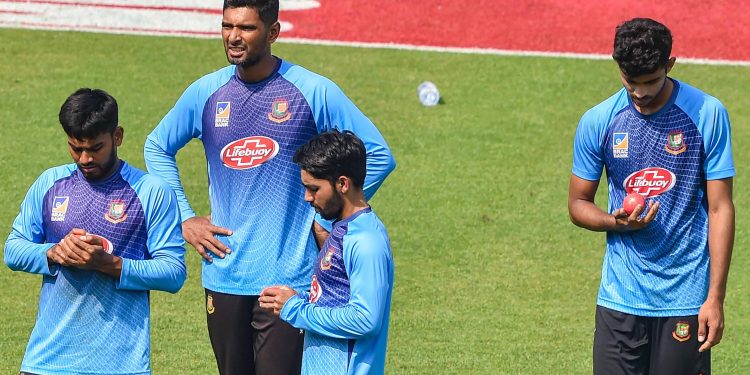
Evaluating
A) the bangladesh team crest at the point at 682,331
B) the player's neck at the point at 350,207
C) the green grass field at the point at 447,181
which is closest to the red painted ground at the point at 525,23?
the green grass field at the point at 447,181

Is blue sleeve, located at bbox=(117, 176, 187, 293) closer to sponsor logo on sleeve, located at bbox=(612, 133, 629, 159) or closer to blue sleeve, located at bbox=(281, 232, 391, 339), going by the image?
blue sleeve, located at bbox=(281, 232, 391, 339)

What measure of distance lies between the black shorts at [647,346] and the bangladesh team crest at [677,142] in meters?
0.74

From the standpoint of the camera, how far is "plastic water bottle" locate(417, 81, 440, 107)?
554 inches

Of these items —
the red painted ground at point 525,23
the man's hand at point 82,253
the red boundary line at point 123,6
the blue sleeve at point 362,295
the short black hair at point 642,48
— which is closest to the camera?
the blue sleeve at point 362,295

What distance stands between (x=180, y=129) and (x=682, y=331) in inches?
97.3

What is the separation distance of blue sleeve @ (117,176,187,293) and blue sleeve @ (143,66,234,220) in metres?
Result: 0.64

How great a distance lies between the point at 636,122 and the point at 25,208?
106 inches

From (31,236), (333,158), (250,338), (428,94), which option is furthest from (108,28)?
(333,158)

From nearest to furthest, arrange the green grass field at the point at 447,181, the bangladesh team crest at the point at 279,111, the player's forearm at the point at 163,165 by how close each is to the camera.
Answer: the bangladesh team crest at the point at 279,111 < the player's forearm at the point at 163,165 < the green grass field at the point at 447,181

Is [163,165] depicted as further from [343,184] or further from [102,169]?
[343,184]

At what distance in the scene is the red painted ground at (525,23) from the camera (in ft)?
51.8

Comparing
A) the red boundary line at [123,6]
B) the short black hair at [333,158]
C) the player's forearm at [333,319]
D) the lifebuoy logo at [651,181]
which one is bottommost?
the player's forearm at [333,319]

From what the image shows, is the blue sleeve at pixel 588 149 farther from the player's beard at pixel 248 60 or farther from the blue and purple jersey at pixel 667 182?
the player's beard at pixel 248 60

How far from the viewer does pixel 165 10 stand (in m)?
16.6
